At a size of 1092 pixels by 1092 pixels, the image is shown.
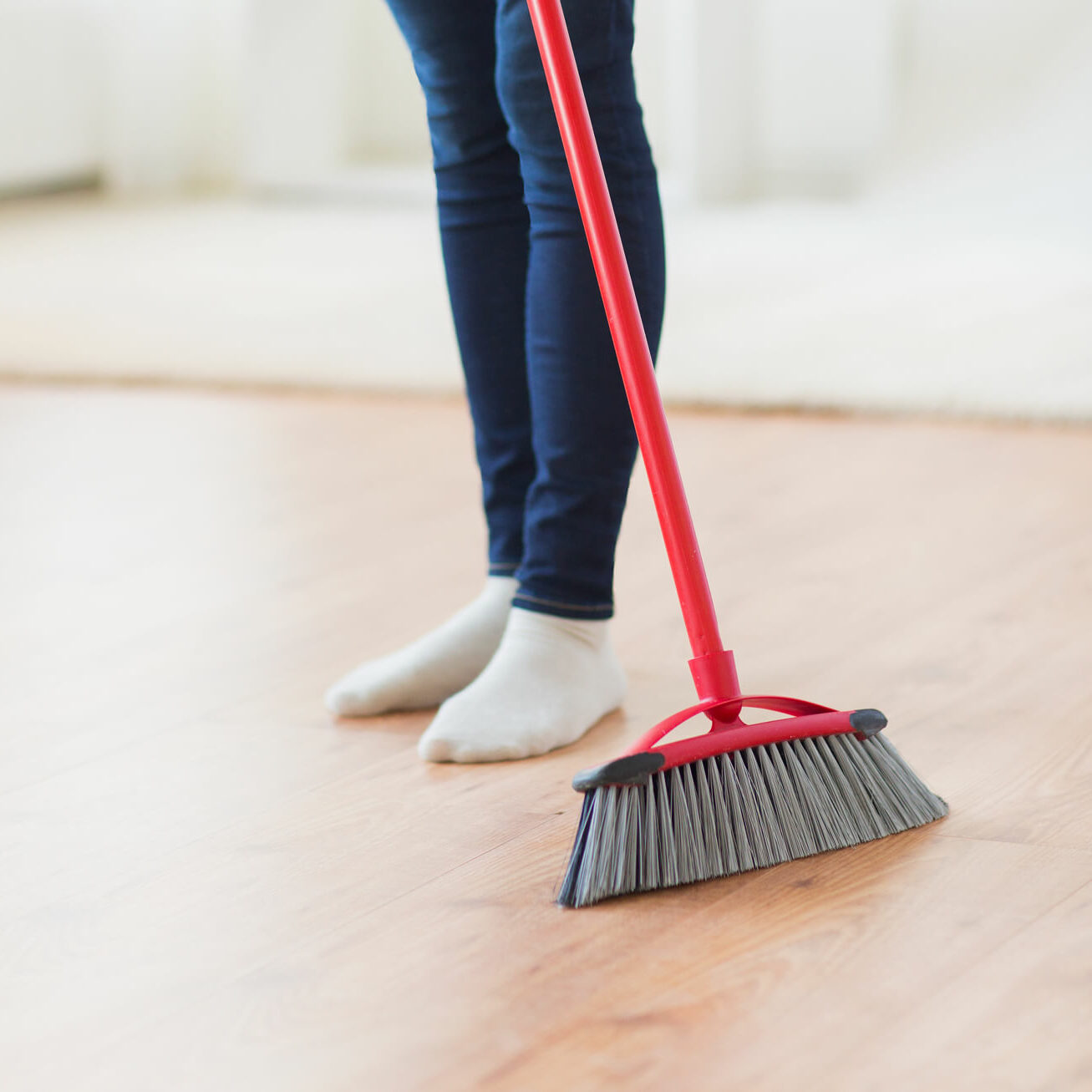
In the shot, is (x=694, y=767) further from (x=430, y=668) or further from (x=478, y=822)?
(x=430, y=668)

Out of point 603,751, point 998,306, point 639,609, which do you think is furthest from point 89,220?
point 603,751

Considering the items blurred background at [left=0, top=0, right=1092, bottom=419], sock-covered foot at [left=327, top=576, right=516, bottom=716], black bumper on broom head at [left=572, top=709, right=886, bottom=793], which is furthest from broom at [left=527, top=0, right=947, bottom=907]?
blurred background at [left=0, top=0, right=1092, bottom=419]

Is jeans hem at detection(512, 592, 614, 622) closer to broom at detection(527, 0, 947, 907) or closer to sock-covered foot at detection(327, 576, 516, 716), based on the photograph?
sock-covered foot at detection(327, 576, 516, 716)

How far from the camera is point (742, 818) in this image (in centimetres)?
84

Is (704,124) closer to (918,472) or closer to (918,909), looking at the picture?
(918,472)

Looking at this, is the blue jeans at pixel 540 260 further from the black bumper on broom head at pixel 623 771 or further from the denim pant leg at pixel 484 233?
the black bumper on broom head at pixel 623 771

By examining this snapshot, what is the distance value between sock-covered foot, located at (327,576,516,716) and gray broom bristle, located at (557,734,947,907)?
1.04ft

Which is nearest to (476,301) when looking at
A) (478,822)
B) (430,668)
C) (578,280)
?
(578,280)

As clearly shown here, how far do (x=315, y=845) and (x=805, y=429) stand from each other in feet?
4.09

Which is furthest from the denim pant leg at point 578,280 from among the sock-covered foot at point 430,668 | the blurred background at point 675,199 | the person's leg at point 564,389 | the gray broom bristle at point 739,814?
the blurred background at point 675,199

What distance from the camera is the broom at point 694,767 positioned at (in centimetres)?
81

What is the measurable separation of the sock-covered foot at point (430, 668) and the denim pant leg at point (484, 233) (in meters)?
0.04

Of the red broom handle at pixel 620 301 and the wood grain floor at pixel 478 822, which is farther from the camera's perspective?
the red broom handle at pixel 620 301

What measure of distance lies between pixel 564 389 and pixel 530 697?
0.20m
